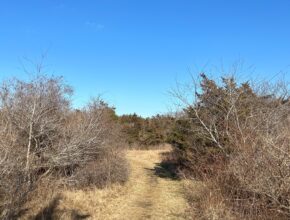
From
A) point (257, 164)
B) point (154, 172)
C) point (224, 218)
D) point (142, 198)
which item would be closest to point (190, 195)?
point (142, 198)

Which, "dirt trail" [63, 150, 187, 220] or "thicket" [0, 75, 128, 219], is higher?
"thicket" [0, 75, 128, 219]

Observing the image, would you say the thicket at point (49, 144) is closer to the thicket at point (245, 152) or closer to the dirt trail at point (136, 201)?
the dirt trail at point (136, 201)

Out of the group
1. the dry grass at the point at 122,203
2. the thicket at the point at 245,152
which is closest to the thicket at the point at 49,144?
the dry grass at the point at 122,203

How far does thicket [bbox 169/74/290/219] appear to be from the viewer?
7.16m

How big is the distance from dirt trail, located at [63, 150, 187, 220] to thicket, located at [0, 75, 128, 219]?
1.03 metres

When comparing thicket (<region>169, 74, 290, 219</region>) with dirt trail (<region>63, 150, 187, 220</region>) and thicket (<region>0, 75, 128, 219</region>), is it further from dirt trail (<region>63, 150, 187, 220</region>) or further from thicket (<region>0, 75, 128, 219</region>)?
thicket (<region>0, 75, 128, 219</region>)

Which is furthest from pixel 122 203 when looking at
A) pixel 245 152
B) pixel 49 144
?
pixel 245 152

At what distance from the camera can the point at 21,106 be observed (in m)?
11.5

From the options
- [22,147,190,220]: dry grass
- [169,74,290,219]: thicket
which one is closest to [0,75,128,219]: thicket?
[22,147,190,220]: dry grass

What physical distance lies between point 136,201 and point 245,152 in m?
5.04

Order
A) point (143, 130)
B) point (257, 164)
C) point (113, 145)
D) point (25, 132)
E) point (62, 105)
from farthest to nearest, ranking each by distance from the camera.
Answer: point (143, 130) → point (113, 145) → point (62, 105) → point (25, 132) → point (257, 164)

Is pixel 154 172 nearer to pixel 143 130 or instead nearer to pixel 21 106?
pixel 21 106

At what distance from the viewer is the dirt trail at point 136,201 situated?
33.7ft

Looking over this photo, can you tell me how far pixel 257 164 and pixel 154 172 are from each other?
1263 centimetres
